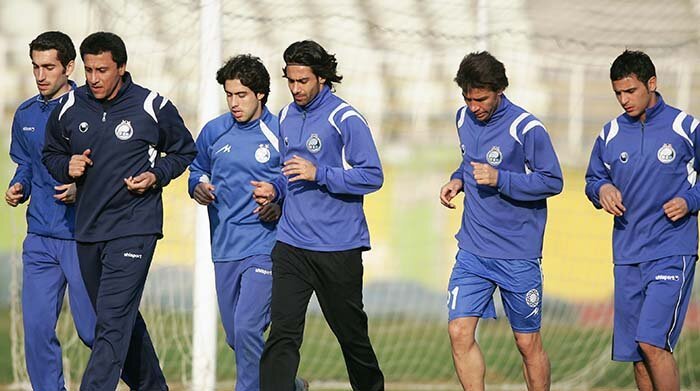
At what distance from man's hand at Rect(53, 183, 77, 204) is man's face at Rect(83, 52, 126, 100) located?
645 mm

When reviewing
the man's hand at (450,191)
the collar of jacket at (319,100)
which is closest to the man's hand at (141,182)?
the collar of jacket at (319,100)

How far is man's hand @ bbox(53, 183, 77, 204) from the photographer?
24.8 ft

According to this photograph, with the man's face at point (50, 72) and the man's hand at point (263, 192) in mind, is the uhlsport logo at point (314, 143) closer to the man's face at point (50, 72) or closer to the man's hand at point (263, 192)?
the man's hand at point (263, 192)

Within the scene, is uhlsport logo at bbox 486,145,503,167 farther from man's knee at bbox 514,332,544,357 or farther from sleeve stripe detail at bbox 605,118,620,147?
man's knee at bbox 514,332,544,357

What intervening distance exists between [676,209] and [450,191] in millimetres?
1289

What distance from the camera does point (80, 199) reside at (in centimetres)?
737

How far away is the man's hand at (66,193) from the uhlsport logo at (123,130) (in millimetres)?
508

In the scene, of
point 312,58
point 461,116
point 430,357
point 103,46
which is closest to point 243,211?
point 312,58

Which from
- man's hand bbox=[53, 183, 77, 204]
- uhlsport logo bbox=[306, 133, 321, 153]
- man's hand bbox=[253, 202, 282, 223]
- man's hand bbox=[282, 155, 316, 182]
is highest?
uhlsport logo bbox=[306, 133, 321, 153]

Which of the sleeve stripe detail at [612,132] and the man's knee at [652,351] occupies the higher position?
the sleeve stripe detail at [612,132]

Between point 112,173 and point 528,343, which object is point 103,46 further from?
point 528,343

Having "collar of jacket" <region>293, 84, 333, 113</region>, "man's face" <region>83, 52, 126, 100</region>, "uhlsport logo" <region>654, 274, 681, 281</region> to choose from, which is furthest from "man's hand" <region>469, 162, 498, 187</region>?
"man's face" <region>83, 52, 126, 100</region>

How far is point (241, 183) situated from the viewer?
25.6 ft

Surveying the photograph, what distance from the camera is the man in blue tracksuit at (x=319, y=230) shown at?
7297 millimetres
